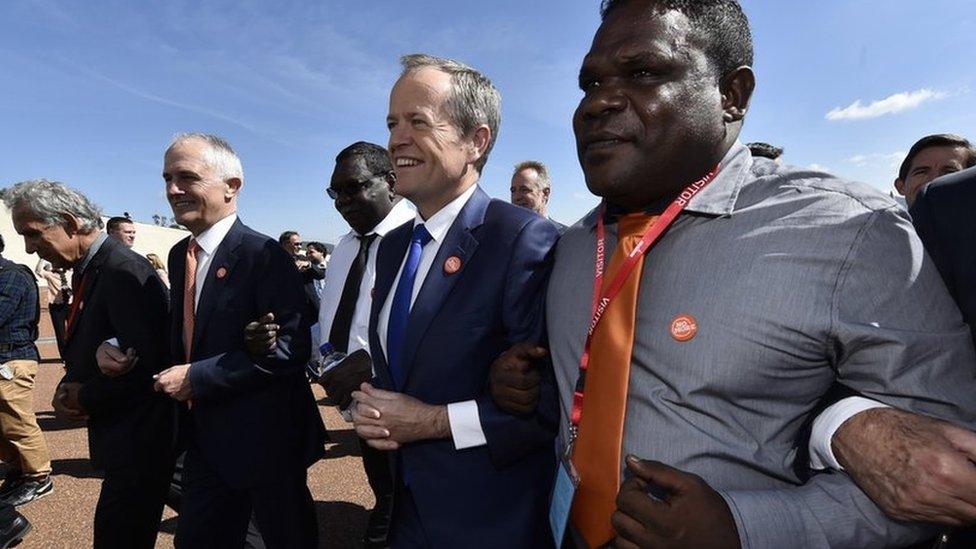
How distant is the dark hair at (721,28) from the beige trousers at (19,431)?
6089 mm

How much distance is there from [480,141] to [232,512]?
2334 millimetres

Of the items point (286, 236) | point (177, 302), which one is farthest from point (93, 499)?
point (286, 236)

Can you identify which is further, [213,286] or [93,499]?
[93,499]

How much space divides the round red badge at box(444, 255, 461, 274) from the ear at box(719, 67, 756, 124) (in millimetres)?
936

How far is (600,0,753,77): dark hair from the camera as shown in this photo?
4.52 feet

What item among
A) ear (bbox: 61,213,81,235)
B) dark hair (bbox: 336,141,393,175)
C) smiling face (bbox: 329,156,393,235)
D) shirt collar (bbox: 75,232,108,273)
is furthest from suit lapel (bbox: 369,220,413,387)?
ear (bbox: 61,213,81,235)

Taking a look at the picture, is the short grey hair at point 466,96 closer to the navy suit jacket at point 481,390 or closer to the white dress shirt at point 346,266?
the navy suit jacket at point 481,390

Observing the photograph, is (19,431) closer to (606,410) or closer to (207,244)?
(207,244)

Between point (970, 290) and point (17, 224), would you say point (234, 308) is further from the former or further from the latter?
point (970, 290)

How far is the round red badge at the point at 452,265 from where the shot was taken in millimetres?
1877

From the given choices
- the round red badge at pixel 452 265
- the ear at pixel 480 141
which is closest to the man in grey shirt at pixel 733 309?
the round red badge at pixel 452 265

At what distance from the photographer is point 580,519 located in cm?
141

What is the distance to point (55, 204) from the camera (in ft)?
11.2

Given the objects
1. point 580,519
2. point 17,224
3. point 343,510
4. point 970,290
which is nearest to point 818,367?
point 970,290
